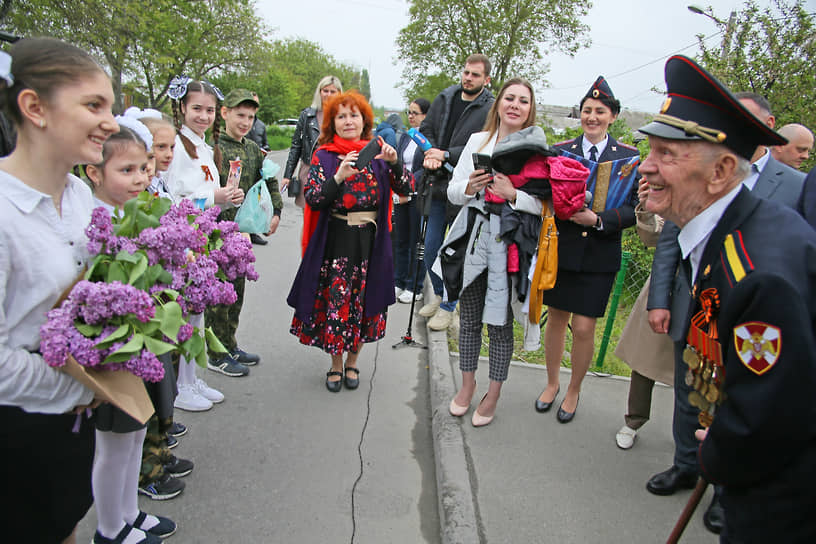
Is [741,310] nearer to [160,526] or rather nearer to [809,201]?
[809,201]

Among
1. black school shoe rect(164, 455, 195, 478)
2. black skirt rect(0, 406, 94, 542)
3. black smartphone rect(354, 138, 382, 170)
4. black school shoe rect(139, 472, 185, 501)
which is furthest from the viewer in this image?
black smartphone rect(354, 138, 382, 170)

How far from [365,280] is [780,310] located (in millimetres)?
2920

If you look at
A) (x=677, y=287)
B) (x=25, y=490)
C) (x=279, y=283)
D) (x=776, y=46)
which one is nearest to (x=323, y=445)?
(x=25, y=490)

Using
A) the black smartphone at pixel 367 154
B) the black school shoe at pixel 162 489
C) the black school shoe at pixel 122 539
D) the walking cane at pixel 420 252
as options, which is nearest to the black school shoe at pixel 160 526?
the black school shoe at pixel 122 539

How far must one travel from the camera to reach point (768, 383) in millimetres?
1272

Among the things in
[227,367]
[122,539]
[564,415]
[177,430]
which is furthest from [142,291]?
[564,415]

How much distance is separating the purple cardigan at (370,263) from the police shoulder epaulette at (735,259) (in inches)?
102

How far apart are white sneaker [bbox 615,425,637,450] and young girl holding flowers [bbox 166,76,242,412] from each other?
284cm

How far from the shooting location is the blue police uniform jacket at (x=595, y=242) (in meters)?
3.29

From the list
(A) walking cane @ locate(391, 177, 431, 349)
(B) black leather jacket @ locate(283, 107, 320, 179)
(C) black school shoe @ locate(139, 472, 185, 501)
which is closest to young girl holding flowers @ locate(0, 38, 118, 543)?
(C) black school shoe @ locate(139, 472, 185, 501)

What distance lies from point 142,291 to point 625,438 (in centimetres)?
313

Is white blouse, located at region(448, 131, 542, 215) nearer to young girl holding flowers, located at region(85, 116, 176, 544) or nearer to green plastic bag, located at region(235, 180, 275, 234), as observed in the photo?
green plastic bag, located at region(235, 180, 275, 234)

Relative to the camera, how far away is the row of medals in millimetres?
1584

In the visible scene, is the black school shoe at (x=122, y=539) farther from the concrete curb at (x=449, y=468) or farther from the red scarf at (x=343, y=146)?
the red scarf at (x=343, y=146)
